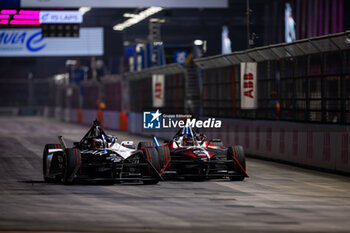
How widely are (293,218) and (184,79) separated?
2365 cm

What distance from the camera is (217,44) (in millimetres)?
73625

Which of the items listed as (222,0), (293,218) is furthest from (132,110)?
(293,218)

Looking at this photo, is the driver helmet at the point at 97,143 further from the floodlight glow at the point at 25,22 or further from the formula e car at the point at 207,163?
the floodlight glow at the point at 25,22

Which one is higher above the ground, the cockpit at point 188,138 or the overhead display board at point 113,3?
the overhead display board at point 113,3

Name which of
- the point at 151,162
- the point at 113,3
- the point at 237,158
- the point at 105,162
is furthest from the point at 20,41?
the point at 151,162

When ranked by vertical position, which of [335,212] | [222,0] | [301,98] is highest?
[222,0]

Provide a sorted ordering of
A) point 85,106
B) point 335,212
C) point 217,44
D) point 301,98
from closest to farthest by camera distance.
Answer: point 335,212
point 301,98
point 85,106
point 217,44

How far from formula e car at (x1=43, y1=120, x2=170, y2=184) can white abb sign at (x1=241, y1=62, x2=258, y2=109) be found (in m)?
9.34

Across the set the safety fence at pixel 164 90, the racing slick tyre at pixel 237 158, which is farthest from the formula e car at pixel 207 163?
the safety fence at pixel 164 90

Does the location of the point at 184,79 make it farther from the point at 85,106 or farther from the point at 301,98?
the point at 85,106

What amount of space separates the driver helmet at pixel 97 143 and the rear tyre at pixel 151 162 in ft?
3.13

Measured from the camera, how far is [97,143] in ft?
53.7

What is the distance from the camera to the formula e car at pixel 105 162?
615 inches

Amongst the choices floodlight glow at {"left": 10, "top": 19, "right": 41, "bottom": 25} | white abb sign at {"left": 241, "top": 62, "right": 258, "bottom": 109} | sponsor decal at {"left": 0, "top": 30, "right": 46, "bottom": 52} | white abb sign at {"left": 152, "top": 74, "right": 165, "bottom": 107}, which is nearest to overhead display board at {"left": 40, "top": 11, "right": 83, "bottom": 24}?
floodlight glow at {"left": 10, "top": 19, "right": 41, "bottom": 25}
